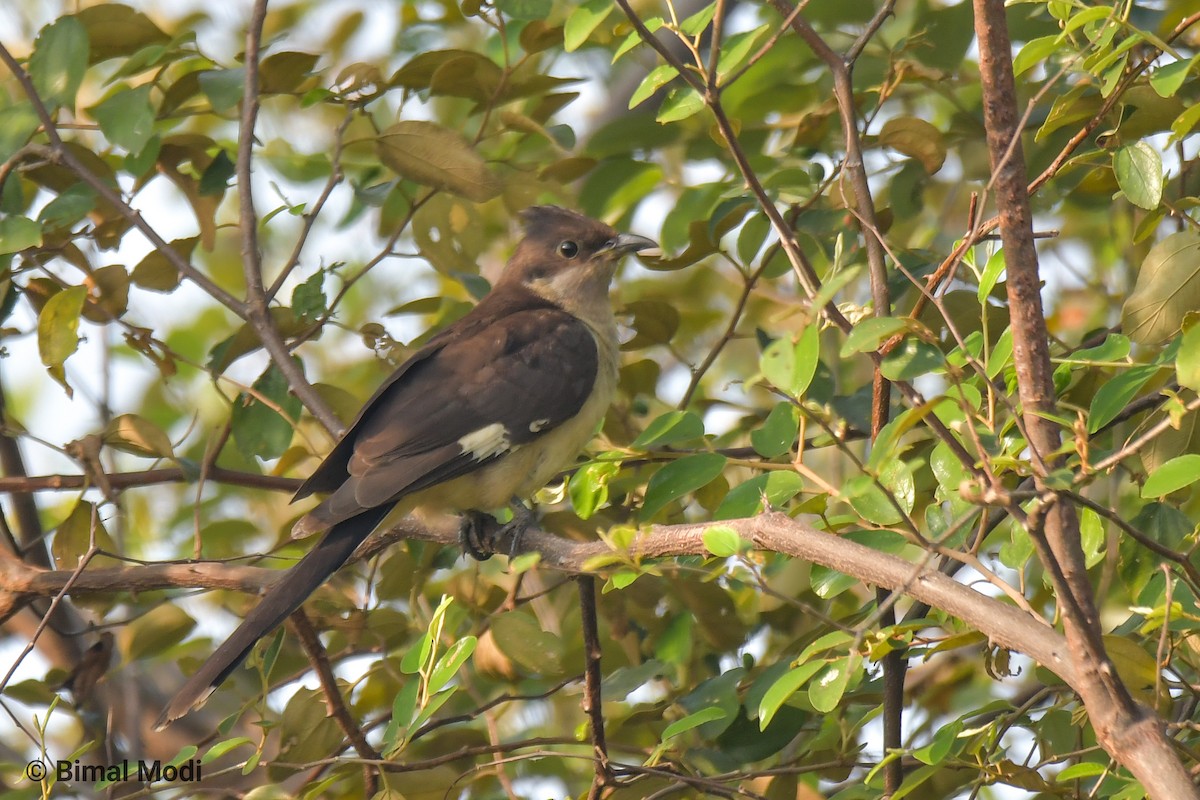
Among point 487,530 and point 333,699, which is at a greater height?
point 487,530

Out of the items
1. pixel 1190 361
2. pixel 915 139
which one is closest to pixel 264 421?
pixel 915 139

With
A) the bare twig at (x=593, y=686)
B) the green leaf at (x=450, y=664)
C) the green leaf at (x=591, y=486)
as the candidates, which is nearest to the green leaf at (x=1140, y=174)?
the green leaf at (x=591, y=486)

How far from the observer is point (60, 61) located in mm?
3242

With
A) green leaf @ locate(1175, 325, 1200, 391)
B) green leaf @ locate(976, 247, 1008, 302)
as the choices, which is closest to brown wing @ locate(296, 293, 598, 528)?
green leaf @ locate(976, 247, 1008, 302)

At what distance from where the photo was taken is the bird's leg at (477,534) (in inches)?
155

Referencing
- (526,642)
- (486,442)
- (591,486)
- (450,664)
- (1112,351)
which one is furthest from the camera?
(486,442)

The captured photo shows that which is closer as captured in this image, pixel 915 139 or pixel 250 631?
pixel 250 631

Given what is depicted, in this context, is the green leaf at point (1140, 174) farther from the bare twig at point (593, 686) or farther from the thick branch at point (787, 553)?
the bare twig at point (593, 686)

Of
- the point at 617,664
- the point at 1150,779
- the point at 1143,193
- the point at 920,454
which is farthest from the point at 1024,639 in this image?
the point at 617,664

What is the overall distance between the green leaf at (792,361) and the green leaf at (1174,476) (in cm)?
57

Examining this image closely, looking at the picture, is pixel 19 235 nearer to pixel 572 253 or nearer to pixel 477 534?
pixel 477 534

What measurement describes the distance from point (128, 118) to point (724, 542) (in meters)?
2.09

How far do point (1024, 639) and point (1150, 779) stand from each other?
0.26 metres

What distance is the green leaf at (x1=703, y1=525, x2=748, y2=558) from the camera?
2006 millimetres
